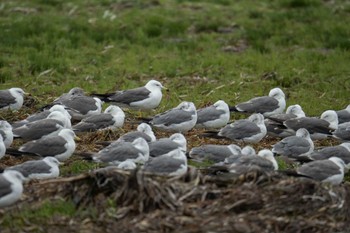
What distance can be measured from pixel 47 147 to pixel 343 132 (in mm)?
4678

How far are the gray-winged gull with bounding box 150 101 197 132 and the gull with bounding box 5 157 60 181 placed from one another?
315 centimetres

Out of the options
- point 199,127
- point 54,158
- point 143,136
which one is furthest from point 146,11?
point 54,158

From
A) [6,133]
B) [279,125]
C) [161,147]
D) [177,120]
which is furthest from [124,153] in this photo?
[279,125]

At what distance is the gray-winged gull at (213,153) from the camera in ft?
39.4

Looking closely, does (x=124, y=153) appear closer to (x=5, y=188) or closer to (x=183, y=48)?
(x=5, y=188)

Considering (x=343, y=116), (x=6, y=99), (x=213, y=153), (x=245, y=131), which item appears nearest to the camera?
(x=213, y=153)

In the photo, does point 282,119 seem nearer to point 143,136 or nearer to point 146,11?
point 143,136

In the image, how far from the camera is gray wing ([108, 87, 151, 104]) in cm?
1516

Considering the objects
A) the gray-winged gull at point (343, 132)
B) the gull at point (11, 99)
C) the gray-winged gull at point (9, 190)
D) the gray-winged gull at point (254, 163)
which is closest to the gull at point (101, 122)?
the gull at point (11, 99)

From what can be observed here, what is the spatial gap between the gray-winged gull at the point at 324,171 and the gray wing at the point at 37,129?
379 cm

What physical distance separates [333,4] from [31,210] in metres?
15.6

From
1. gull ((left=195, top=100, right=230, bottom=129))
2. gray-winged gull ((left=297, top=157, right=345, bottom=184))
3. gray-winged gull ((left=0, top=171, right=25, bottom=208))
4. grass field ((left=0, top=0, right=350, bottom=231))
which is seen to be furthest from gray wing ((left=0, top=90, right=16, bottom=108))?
gray-winged gull ((left=297, top=157, right=345, bottom=184))

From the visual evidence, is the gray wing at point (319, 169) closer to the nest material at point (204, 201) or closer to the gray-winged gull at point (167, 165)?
the nest material at point (204, 201)

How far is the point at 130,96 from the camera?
1523 centimetres
